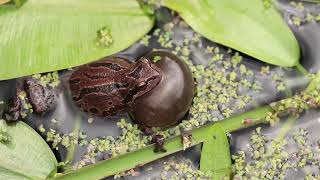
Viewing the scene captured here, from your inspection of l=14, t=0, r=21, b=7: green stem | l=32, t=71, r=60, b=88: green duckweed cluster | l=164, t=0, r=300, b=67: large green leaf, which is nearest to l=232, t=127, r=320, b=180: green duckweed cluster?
l=164, t=0, r=300, b=67: large green leaf

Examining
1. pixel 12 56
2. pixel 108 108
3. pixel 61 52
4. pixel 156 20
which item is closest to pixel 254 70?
pixel 156 20

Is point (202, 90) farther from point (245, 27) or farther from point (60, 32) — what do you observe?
point (60, 32)

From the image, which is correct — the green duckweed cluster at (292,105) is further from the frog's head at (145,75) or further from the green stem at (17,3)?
the green stem at (17,3)

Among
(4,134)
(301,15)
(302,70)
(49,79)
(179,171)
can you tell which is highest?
(301,15)

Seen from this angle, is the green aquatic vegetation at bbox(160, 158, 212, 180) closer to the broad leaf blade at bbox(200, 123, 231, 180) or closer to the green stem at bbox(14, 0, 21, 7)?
the broad leaf blade at bbox(200, 123, 231, 180)

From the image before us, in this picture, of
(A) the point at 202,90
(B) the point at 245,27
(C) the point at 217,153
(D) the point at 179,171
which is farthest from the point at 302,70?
(D) the point at 179,171

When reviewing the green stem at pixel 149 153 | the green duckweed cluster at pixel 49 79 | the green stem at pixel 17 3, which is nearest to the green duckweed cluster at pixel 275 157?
the green stem at pixel 149 153
